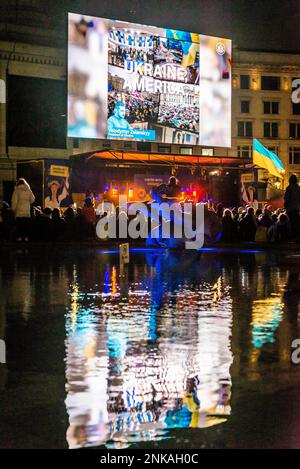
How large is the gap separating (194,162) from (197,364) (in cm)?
3813

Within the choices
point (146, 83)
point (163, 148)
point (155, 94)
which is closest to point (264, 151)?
point (155, 94)

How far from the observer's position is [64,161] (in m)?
39.0

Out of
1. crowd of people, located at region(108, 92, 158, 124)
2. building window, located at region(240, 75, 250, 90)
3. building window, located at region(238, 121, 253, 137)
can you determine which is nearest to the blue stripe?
crowd of people, located at region(108, 92, 158, 124)

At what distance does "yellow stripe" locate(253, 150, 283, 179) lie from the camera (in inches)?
1570

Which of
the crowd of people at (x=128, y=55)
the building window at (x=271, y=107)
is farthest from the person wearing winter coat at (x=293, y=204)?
the building window at (x=271, y=107)

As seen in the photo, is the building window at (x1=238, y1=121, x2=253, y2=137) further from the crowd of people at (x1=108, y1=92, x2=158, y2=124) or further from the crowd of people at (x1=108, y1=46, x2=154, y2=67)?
the crowd of people at (x1=108, y1=46, x2=154, y2=67)

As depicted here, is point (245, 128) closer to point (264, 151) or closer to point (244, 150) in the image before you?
point (244, 150)

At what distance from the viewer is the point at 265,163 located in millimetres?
41062

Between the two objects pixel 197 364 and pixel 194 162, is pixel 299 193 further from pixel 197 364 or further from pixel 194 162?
pixel 194 162

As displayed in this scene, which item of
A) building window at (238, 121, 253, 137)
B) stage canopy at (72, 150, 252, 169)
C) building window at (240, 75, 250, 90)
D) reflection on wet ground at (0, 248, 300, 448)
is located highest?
building window at (240, 75, 250, 90)

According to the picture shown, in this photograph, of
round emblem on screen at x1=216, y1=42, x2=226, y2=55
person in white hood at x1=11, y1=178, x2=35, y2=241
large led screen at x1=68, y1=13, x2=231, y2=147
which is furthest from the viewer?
round emblem on screen at x1=216, y1=42, x2=226, y2=55

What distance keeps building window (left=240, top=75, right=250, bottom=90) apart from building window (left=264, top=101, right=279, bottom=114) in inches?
101

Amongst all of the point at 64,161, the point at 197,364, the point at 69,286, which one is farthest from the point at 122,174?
the point at 197,364

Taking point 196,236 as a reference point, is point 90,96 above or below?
above
